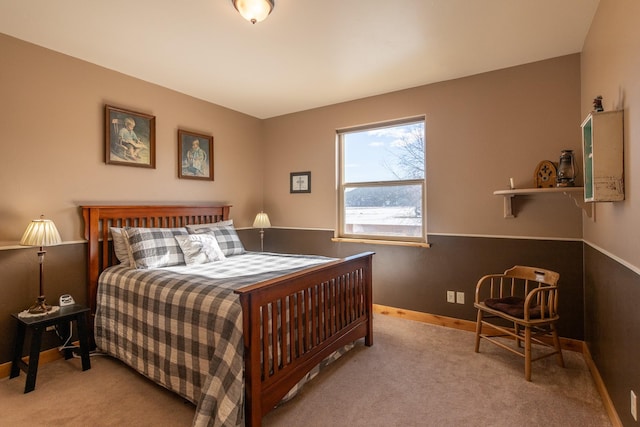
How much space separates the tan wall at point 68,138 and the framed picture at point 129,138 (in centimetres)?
6

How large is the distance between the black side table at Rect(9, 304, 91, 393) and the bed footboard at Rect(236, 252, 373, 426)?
153cm

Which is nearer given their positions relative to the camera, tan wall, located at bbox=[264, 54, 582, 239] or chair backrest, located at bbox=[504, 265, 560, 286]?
chair backrest, located at bbox=[504, 265, 560, 286]

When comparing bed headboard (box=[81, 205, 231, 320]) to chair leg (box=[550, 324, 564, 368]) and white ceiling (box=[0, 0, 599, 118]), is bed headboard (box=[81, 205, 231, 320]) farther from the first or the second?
chair leg (box=[550, 324, 564, 368])

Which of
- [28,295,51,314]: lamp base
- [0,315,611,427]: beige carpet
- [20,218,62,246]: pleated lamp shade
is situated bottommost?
[0,315,611,427]: beige carpet

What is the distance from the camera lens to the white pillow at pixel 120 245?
2.71 m

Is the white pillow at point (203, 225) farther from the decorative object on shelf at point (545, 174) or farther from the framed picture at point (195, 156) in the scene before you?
the decorative object on shelf at point (545, 174)

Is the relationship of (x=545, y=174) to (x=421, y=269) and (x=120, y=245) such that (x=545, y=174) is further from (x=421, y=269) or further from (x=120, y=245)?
(x=120, y=245)

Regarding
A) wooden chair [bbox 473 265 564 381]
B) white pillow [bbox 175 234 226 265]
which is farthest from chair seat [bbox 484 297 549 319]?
white pillow [bbox 175 234 226 265]


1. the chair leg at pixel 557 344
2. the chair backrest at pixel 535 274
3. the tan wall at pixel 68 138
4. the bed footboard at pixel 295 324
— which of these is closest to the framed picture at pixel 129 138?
the tan wall at pixel 68 138

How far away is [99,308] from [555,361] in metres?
3.62

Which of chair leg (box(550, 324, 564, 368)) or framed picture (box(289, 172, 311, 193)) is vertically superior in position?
framed picture (box(289, 172, 311, 193))

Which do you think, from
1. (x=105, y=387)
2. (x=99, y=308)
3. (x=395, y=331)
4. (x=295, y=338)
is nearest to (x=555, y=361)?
(x=395, y=331)

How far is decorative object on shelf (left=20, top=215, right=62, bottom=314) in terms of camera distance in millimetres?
2226

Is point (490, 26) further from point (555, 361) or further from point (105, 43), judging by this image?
point (105, 43)
